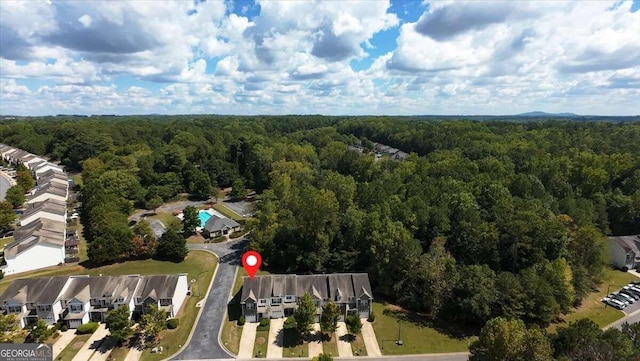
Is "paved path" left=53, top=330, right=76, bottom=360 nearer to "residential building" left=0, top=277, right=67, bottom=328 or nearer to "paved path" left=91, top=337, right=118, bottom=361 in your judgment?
"residential building" left=0, top=277, right=67, bottom=328

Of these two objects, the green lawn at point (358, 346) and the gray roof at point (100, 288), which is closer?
the green lawn at point (358, 346)

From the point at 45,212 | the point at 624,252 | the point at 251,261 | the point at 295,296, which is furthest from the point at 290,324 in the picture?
the point at 45,212

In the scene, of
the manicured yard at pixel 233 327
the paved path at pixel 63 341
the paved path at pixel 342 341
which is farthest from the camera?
the manicured yard at pixel 233 327

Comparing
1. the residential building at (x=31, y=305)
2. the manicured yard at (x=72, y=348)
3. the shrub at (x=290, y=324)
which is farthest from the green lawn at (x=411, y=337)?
the residential building at (x=31, y=305)

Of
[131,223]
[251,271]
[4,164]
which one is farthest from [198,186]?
[4,164]

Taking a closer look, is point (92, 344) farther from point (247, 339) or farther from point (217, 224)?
point (217, 224)

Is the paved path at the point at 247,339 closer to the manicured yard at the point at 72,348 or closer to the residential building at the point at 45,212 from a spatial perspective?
the manicured yard at the point at 72,348
